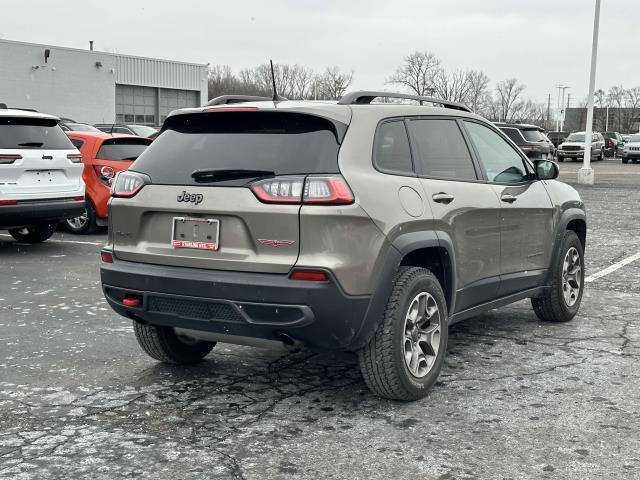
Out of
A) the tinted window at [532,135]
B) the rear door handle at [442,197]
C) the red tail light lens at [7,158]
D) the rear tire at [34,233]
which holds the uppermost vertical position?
the tinted window at [532,135]

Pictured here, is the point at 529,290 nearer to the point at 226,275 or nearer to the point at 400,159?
the point at 400,159

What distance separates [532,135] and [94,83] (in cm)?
2749

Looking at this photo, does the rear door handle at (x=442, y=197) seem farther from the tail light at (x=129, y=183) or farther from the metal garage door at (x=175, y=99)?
the metal garage door at (x=175, y=99)

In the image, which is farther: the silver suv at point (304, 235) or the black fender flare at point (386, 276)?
the black fender flare at point (386, 276)

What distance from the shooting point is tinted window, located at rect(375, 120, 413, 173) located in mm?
4457

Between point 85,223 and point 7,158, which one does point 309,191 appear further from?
point 85,223

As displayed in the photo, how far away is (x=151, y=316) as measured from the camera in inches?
175

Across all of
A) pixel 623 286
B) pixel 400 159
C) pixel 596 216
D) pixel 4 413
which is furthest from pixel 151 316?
pixel 596 216

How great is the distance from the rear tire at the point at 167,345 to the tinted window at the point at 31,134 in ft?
18.2

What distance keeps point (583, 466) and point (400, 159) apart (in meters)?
1.91

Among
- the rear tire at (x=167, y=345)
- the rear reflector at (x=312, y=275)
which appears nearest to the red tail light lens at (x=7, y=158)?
the rear tire at (x=167, y=345)

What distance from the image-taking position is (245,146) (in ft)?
14.2

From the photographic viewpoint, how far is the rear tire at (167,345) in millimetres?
5039

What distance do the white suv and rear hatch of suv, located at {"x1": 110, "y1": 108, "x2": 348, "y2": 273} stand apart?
562 centimetres
